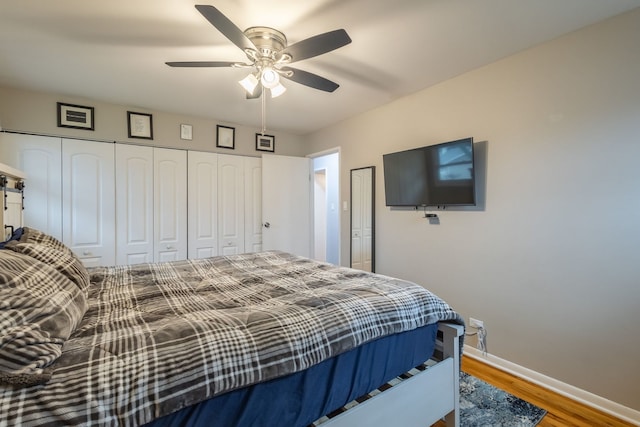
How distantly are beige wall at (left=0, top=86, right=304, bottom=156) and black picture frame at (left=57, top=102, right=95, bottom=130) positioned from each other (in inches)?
1.5

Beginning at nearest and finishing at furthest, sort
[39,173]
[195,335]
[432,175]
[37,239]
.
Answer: [195,335]
[37,239]
[432,175]
[39,173]

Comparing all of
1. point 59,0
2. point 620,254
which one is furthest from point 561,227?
point 59,0

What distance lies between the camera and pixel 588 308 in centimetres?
185

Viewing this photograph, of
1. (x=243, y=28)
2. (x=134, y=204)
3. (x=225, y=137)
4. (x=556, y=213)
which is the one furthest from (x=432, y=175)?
(x=134, y=204)

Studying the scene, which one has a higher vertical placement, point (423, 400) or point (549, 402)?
point (423, 400)

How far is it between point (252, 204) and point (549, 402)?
357 cm

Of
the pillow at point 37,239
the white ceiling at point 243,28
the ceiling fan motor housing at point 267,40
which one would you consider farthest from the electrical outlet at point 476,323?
the pillow at point 37,239

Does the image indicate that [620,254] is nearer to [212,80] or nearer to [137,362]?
[137,362]

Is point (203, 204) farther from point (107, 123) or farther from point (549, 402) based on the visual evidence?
point (549, 402)

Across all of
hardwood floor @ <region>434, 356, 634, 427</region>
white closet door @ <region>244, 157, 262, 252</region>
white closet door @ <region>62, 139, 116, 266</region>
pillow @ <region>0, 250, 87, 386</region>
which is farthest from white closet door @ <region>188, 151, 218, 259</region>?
hardwood floor @ <region>434, 356, 634, 427</region>

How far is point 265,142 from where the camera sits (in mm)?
4215

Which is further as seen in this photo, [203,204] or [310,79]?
[203,204]

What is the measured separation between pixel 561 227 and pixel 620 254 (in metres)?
0.32

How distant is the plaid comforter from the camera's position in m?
0.76
